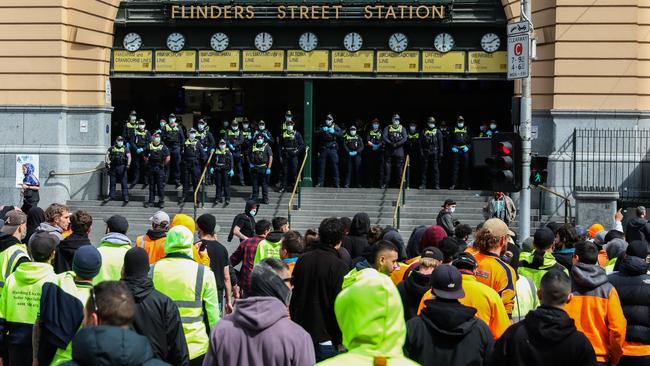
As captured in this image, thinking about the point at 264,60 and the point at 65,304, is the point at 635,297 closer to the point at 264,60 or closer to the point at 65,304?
the point at 65,304

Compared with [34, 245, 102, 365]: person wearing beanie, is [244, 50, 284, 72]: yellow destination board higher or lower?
higher

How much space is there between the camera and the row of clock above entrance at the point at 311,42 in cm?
2452

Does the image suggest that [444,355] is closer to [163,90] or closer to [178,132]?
[178,132]

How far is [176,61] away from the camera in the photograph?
84.3ft

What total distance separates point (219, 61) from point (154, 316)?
1975 centimetres

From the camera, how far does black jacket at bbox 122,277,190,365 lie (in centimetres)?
628

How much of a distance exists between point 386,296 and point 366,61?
21.1 metres

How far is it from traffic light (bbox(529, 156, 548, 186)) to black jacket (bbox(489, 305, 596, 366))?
32.7 ft

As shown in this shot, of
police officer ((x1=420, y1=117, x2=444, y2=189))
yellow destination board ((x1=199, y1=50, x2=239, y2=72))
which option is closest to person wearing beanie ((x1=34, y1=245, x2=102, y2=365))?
police officer ((x1=420, y1=117, x2=444, y2=189))

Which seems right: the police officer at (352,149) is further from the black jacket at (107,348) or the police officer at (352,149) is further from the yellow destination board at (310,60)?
the black jacket at (107,348)

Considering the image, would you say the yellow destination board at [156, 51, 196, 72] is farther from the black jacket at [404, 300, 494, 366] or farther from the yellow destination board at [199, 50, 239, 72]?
the black jacket at [404, 300, 494, 366]

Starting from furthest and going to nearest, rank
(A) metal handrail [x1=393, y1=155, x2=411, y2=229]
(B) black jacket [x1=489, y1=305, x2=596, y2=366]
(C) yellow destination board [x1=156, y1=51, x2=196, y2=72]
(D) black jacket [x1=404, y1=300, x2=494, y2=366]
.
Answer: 1. (C) yellow destination board [x1=156, y1=51, x2=196, y2=72]
2. (A) metal handrail [x1=393, y1=155, x2=411, y2=229]
3. (D) black jacket [x1=404, y1=300, x2=494, y2=366]
4. (B) black jacket [x1=489, y1=305, x2=596, y2=366]

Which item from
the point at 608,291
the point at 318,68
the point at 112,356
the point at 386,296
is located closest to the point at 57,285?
the point at 112,356

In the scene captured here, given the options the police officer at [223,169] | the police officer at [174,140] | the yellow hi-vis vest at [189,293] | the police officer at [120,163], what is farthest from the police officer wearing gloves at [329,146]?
the yellow hi-vis vest at [189,293]
